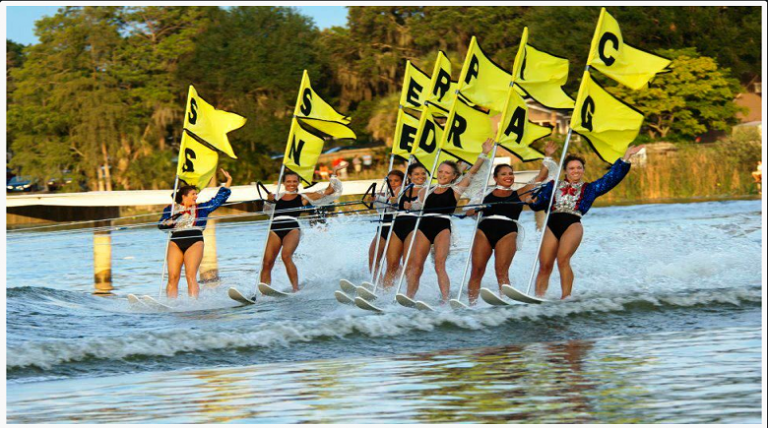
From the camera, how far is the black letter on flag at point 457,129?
496 inches

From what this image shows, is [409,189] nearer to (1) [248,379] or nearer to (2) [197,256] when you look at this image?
(2) [197,256]

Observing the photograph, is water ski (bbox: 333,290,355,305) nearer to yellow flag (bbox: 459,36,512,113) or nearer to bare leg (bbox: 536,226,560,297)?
bare leg (bbox: 536,226,560,297)

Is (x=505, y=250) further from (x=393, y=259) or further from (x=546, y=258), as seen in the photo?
(x=393, y=259)

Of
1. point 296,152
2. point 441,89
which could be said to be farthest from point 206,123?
point 441,89

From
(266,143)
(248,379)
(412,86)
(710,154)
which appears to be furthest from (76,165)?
(248,379)

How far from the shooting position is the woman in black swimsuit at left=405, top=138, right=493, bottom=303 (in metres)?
12.6

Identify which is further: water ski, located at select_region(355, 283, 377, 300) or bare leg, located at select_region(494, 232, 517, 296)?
water ski, located at select_region(355, 283, 377, 300)

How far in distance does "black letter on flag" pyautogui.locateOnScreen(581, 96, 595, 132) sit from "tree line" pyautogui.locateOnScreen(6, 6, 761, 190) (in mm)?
33012

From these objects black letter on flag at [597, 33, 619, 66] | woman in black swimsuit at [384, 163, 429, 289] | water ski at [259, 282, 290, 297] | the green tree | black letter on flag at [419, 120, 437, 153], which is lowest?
water ski at [259, 282, 290, 297]

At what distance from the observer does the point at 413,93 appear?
1471 centimetres

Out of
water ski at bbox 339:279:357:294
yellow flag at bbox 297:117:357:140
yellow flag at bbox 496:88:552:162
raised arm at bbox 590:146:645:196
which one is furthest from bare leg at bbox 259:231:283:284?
raised arm at bbox 590:146:645:196

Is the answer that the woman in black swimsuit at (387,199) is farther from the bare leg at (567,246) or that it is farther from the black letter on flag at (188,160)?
the bare leg at (567,246)

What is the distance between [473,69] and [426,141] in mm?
1062

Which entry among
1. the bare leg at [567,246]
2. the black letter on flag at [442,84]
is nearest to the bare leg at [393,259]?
the black letter on flag at [442,84]
